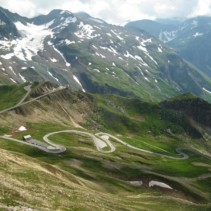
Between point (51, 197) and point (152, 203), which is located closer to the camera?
point (51, 197)

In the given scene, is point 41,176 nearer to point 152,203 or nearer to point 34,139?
point 152,203

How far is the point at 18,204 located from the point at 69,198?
661 inches

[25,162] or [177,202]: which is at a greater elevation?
[25,162]

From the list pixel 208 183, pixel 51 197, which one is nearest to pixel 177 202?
pixel 51 197

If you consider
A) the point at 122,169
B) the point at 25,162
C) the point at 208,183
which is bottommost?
the point at 208,183

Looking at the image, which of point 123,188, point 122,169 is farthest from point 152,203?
point 122,169

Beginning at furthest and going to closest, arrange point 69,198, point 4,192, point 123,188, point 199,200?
1. point 199,200
2. point 123,188
3. point 69,198
4. point 4,192

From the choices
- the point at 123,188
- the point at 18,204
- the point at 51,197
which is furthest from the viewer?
the point at 123,188

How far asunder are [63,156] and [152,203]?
224 feet

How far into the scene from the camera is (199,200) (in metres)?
142

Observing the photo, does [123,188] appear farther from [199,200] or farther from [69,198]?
[69,198]

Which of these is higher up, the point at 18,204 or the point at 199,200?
the point at 18,204

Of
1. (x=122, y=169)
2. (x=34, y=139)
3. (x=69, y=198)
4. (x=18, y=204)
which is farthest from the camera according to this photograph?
(x=34, y=139)

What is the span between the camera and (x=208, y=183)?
172625 mm
